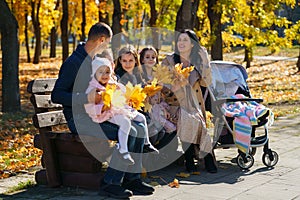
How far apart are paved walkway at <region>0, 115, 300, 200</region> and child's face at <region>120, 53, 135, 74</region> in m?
1.28

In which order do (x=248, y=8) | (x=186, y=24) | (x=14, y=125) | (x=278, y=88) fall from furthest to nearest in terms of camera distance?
1. (x=248, y=8)
2. (x=278, y=88)
3. (x=186, y=24)
4. (x=14, y=125)

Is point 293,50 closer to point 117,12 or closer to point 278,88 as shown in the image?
point 278,88

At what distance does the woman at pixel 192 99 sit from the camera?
7.15 metres

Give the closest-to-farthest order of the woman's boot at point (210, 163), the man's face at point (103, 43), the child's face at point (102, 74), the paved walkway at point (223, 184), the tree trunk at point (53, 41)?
1. the paved walkway at point (223, 184)
2. the child's face at point (102, 74)
3. the man's face at point (103, 43)
4. the woman's boot at point (210, 163)
5. the tree trunk at point (53, 41)

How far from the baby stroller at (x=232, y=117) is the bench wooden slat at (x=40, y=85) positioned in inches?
83.2

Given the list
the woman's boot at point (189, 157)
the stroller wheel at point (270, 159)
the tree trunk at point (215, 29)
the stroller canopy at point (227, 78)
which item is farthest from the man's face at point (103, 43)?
the tree trunk at point (215, 29)

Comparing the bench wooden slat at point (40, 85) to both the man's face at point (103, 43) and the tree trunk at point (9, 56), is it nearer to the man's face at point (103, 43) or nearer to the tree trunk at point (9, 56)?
the man's face at point (103, 43)

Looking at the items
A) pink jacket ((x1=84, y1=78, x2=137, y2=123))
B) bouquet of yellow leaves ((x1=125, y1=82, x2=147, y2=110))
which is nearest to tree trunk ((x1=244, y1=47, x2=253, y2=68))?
bouquet of yellow leaves ((x1=125, y1=82, x2=147, y2=110))

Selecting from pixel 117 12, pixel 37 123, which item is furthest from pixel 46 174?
pixel 117 12

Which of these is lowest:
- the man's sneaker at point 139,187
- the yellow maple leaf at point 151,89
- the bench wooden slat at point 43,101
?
the man's sneaker at point 139,187

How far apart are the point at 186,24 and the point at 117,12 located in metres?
5.27

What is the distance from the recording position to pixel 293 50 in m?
39.4

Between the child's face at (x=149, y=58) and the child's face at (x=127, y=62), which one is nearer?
the child's face at (x=127, y=62)

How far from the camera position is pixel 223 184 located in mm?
6629
